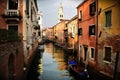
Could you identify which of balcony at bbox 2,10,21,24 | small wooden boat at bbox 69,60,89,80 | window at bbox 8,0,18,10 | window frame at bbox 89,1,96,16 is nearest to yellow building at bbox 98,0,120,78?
small wooden boat at bbox 69,60,89,80

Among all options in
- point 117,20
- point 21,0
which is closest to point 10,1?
point 21,0

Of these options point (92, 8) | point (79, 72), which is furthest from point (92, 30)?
point (79, 72)

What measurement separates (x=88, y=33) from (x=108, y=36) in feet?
17.2

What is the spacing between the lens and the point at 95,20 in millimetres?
16953

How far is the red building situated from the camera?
17531 mm

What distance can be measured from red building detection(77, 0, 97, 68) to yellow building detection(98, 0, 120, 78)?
1.34 meters

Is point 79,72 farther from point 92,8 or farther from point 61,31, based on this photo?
point 61,31

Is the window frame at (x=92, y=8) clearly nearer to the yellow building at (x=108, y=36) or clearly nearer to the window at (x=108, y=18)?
the yellow building at (x=108, y=36)

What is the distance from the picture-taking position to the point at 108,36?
14391 millimetres

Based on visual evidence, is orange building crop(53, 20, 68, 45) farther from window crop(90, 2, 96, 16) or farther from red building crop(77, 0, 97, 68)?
window crop(90, 2, 96, 16)

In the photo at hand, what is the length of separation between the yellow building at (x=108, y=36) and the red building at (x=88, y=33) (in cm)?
134

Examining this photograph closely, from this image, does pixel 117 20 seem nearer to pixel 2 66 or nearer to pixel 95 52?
pixel 95 52

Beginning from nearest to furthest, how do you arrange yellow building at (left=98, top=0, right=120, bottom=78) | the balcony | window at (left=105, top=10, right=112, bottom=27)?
yellow building at (left=98, top=0, right=120, bottom=78), window at (left=105, top=10, right=112, bottom=27), the balcony

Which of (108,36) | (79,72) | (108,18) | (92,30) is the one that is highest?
(108,18)
